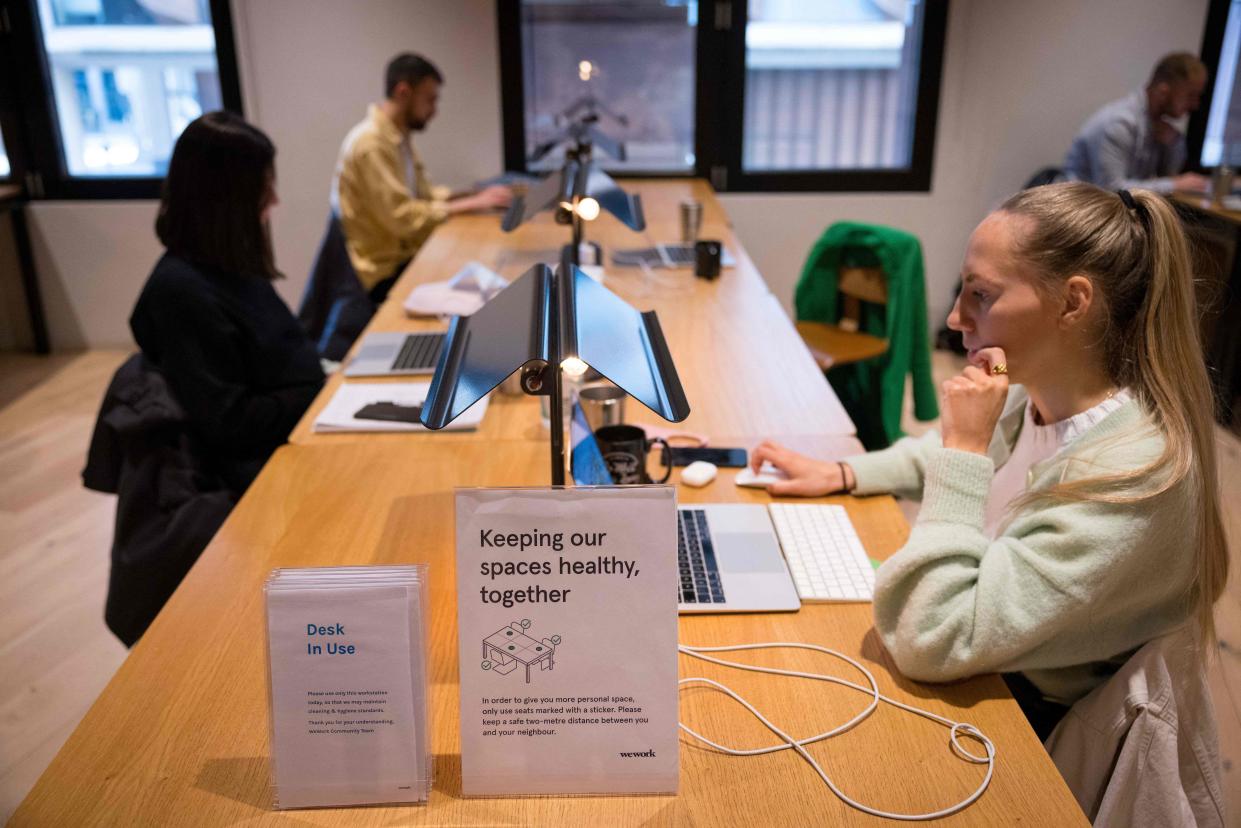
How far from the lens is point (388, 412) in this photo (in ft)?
6.63

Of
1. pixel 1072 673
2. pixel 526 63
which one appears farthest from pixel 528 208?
pixel 526 63

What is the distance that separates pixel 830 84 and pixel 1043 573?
4.45 m

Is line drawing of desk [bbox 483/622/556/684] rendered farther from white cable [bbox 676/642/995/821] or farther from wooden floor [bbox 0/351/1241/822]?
wooden floor [bbox 0/351/1241/822]

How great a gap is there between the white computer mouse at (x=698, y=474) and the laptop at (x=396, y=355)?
2.58 ft

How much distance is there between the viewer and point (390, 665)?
97 cm

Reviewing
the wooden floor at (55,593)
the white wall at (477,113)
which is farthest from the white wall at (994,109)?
the wooden floor at (55,593)

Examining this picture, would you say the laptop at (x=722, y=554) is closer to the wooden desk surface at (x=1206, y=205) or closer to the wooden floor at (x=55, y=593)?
the wooden floor at (x=55, y=593)

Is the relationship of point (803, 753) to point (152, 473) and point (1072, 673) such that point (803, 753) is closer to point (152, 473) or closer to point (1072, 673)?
point (1072, 673)

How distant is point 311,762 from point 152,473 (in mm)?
1146

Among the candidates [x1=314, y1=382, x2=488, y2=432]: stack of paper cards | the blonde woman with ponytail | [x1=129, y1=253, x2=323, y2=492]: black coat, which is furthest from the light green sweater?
[x1=129, y1=253, x2=323, y2=492]: black coat

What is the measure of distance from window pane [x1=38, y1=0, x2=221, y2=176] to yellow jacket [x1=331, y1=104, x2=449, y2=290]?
1.36m

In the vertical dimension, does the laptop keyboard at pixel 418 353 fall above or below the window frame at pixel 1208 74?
below

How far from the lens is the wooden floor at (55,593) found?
7.37ft

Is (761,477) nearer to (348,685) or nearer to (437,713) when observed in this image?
(437,713)
